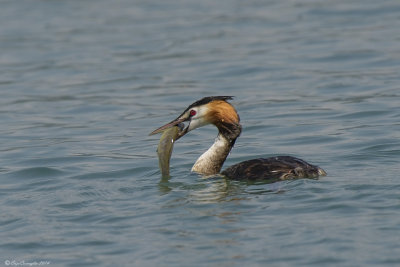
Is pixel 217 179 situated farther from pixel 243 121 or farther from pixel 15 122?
pixel 15 122

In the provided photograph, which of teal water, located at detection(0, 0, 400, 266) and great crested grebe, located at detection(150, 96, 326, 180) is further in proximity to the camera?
great crested grebe, located at detection(150, 96, 326, 180)

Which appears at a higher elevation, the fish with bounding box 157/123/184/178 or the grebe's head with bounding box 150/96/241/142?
the grebe's head with bounding box 150/96/241/142

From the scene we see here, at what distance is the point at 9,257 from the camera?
8672 mm

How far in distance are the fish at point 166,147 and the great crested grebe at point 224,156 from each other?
7cm

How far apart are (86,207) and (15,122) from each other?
664 centimetres

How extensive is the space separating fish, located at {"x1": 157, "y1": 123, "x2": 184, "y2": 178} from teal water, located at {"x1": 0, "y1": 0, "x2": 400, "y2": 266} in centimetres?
24

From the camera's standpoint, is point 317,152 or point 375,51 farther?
point 375,51

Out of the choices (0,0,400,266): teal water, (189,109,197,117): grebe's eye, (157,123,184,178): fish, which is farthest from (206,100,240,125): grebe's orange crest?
(0,0,400,266): teal water

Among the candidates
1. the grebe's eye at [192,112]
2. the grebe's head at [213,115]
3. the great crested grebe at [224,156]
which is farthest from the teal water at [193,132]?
the grebe's eye at [192,112]

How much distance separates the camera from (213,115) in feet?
36.8

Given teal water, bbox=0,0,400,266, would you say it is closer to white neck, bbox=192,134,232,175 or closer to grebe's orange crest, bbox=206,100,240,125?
white neck, bbox=192,134,232,175

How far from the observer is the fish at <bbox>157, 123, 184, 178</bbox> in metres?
11.2

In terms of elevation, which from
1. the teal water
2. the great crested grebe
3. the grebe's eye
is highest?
the grebe's eye

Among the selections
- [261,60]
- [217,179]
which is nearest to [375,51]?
[261,60]
